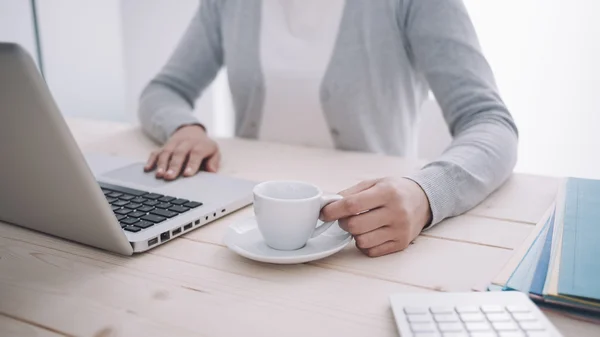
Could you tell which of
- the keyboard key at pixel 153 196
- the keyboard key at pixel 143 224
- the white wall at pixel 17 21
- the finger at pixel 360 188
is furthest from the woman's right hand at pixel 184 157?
the white wall at pixel 17 21

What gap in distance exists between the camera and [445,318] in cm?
42

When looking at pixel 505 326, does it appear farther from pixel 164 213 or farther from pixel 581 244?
pixel 164 213

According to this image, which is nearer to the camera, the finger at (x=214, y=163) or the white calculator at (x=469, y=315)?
the white calculator at (x=469, y=315)

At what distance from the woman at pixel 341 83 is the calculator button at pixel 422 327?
30 cm

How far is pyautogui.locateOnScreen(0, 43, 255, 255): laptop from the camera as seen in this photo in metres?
0.43

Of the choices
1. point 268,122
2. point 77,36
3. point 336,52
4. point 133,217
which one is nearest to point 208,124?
point 77,36

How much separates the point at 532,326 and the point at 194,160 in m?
0.61

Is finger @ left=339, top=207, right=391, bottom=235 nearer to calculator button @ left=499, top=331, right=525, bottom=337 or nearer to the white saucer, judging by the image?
the white saucer

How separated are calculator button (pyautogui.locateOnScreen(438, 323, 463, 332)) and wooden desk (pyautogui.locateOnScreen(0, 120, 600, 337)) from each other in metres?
0.04

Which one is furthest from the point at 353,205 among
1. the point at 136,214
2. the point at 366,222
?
the point at 136,214

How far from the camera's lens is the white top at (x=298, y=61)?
1195 mm

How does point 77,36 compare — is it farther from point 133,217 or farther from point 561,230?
point 561,230

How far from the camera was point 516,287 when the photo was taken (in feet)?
1.57

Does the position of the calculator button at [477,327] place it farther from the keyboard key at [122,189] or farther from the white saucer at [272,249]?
the keyboard key at [122,189]
